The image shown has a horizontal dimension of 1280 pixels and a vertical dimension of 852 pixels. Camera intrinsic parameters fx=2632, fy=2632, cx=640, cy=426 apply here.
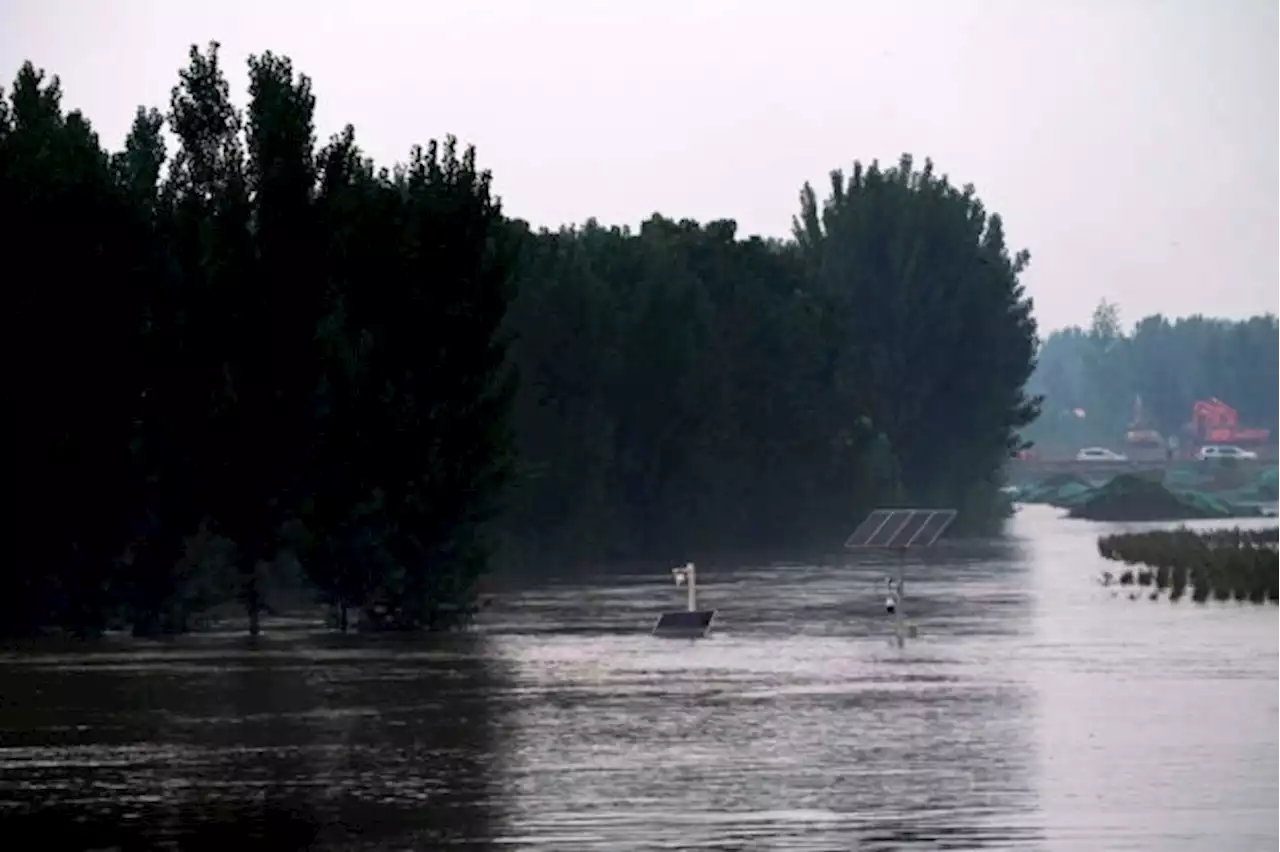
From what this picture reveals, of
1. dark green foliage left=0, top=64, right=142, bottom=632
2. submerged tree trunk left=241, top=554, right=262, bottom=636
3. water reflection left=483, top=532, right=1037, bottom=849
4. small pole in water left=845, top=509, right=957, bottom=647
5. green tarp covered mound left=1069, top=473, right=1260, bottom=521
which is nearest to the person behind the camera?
water reflection left=483, top=532, right=1037, bottom=849

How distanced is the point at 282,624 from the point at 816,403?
66214mm

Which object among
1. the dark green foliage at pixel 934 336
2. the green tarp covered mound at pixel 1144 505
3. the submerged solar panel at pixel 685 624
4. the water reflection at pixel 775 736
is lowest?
the water reflection at pixel 775 736

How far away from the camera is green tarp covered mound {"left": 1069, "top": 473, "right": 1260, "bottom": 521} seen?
502 feet

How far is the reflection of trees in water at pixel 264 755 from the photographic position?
22.2 metres

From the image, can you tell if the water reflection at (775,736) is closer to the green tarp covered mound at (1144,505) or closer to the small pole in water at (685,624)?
the small pole in water at (685,624)

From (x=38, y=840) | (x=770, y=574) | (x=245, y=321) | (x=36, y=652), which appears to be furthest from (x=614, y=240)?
(x=38, y=840)

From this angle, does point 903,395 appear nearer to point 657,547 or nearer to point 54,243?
point 657,547

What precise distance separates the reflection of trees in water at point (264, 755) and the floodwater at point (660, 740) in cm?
6

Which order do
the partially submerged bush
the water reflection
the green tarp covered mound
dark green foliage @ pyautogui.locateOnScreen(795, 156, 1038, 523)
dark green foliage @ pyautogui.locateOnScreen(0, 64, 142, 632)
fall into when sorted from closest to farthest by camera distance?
the water reflection < dark green foliage @ pyautogui.locateOnScreen(0, 64, 142, 632) < the partially submerged bush < dark green foliage @ pyautogui.locateOnScreen(795, 156, 1038, 523) < the green tarp covered mound

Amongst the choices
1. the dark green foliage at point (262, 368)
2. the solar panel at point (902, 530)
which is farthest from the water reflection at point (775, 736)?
the dark green foliage at point (262, 368)

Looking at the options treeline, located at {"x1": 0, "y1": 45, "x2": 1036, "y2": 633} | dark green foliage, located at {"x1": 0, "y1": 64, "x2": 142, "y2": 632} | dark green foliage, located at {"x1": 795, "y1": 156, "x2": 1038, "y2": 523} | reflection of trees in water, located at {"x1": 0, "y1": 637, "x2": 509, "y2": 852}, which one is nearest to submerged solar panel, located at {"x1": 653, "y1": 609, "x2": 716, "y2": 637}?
treeline, located at {"x1": 0, "y1": 45, "x2": 1036, "y2": 633}

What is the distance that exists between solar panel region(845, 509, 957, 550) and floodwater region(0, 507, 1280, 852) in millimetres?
1777

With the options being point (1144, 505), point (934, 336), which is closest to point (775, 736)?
point (934, 336)

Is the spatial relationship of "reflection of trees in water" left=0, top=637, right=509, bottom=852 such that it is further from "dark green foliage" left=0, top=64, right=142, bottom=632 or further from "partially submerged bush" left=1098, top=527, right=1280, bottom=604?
"partially submerged bush" left=1098, top=527, right=1280, bottom=604
